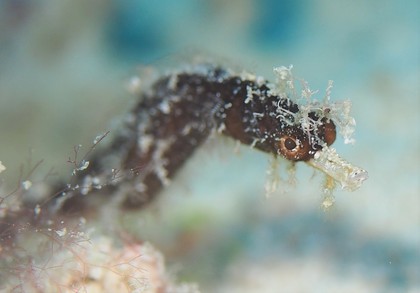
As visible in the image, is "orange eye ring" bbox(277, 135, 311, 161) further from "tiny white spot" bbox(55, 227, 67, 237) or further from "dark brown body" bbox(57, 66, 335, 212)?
"tiny white spot" bbox(55, 227, 67, 237)

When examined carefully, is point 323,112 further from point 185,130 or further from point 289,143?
point 185,130

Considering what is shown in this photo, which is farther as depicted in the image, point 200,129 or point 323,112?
point 200,129

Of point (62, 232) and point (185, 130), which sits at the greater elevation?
point (185, 130)

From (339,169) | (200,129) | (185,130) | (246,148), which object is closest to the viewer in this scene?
(339,169)

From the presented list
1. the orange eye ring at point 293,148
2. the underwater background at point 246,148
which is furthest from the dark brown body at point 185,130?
the underwater background at point 246,148

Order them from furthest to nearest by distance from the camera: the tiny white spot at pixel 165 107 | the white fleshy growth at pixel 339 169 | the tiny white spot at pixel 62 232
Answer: the tiny white spot at pixel 165 107, the tiny white spot at pixel 62 232, the white fleshy growth at pixel 339 169

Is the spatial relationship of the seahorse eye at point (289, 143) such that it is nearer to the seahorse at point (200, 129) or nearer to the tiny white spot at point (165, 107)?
the seahorse at point (200, 129)

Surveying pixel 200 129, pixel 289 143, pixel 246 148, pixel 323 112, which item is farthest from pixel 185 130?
pixel 323 112
